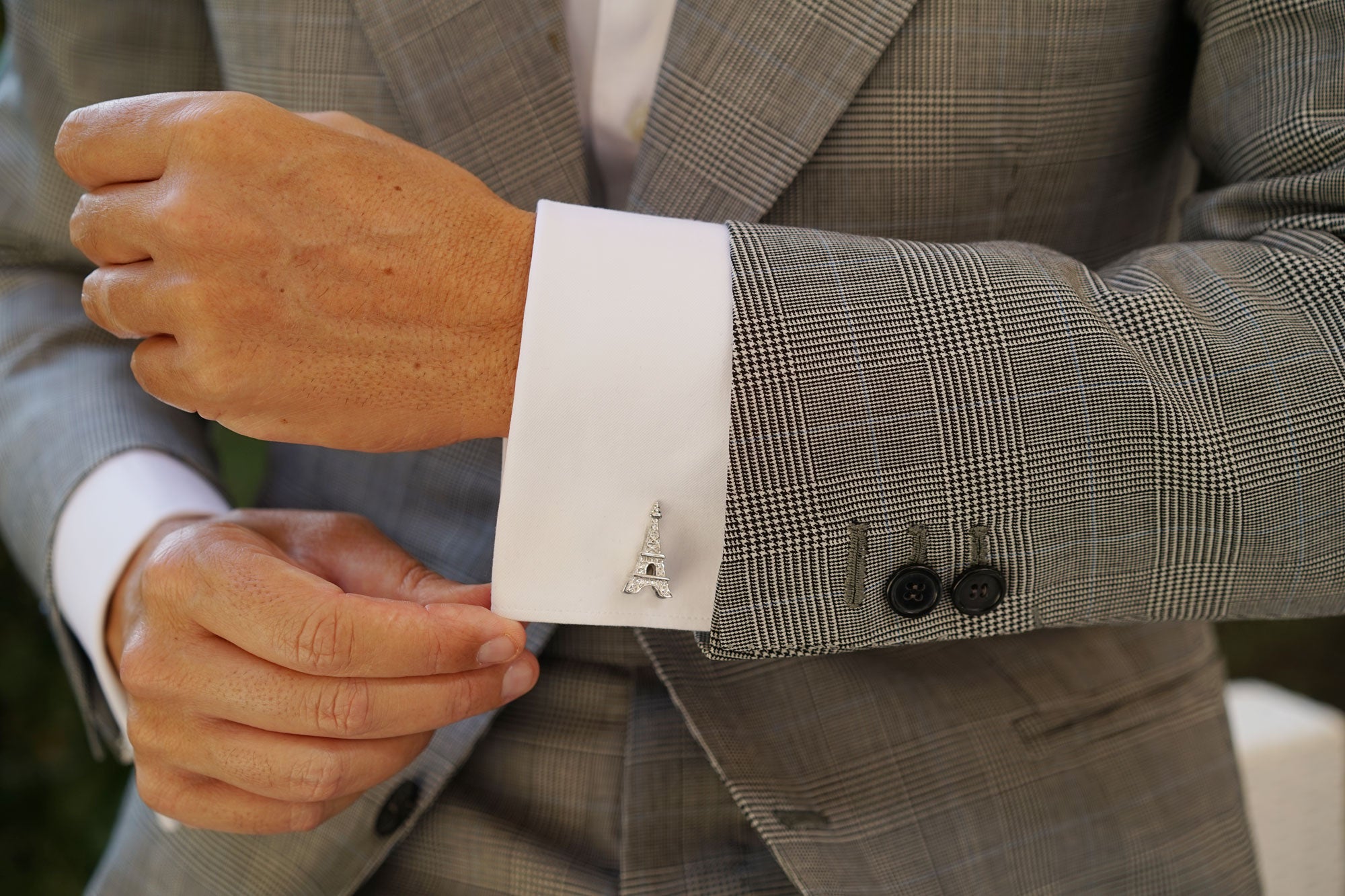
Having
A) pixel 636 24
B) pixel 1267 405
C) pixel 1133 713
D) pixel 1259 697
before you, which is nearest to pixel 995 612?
pixel 1267 405

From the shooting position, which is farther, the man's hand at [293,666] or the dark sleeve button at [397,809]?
the dark sleeve button at [397,809]

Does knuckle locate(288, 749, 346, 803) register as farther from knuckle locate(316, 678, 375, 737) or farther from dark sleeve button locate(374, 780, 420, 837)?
dark sleeve button locate(374, 780, 420, 837)

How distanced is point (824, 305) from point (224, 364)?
34cm

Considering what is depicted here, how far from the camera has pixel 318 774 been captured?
0.59 m

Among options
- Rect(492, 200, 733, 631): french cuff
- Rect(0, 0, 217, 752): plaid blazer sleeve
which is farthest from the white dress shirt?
Rect(0, 0, 217, 752): plaid blazer sleeve

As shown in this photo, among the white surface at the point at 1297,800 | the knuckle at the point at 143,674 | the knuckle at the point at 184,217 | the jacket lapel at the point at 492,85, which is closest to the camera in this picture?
the knuckle at the point at 184,217

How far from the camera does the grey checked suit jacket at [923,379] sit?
0.55 meters

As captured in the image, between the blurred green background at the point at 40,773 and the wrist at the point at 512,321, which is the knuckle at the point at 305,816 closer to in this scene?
the wrist at the point at 512,321

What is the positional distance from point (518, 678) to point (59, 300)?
0.71 m

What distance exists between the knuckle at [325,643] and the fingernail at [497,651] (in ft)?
0.25

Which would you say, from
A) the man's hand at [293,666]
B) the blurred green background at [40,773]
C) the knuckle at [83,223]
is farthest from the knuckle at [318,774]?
the blurred green background at [40,773]

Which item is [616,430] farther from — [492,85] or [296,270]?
[492,85]

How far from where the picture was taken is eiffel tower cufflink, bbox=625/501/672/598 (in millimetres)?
539

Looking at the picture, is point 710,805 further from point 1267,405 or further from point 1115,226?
point 1115,226
